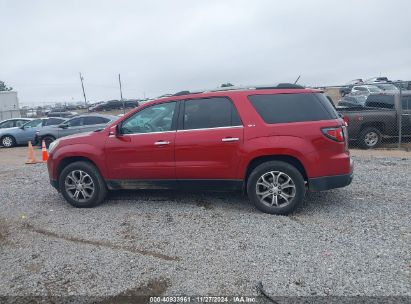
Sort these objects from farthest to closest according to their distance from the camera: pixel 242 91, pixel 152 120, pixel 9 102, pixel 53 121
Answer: pixel 9 102, pixel 53 121, pixel 152 120, pixel 242 91

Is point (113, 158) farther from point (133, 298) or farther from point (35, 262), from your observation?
point (133, 298)

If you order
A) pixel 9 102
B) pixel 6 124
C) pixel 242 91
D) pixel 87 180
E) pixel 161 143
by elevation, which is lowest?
pixel 87 180

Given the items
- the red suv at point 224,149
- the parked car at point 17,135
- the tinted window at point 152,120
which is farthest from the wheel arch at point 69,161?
the parked car at point 17,135

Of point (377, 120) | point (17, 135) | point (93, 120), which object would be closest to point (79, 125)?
point (93, 120)

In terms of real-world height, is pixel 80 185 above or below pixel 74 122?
below

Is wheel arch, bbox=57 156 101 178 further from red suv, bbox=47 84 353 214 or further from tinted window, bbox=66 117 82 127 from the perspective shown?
tinted window, bbox=66 117 82 127

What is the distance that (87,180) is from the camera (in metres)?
5.78

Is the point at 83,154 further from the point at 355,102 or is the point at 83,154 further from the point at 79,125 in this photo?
the point at 355,102

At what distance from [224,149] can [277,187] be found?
0.92 m

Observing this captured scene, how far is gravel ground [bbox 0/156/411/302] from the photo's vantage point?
328 cm

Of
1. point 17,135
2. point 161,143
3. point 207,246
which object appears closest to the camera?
point 207,246

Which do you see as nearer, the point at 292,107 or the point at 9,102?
the point at 292,107

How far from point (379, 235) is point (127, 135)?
12.4 ft

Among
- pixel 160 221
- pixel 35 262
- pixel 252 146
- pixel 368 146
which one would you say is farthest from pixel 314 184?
pixel 368 146
